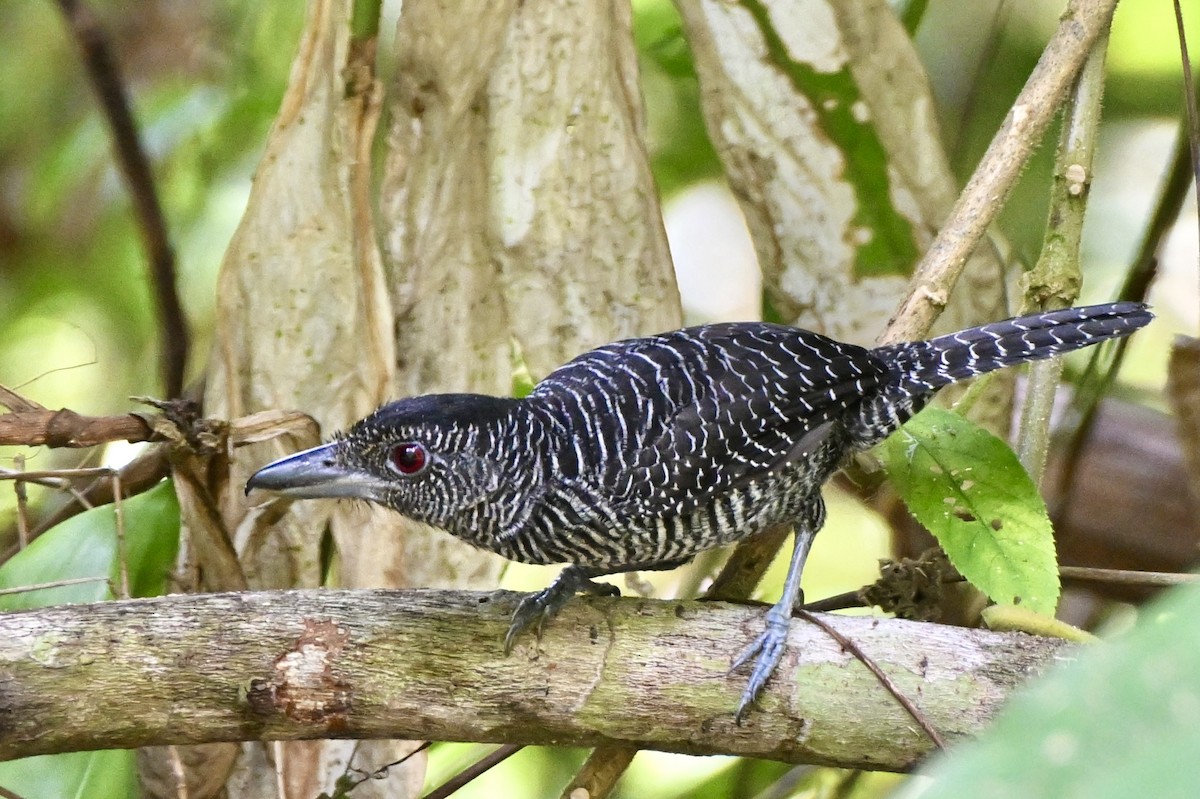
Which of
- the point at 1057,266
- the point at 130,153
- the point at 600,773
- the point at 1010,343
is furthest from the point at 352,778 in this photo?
the point at 1057,266

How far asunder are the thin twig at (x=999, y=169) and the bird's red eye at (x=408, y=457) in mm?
1128

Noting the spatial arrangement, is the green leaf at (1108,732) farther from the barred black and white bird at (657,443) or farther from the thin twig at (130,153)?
the thin twig at (130,153)

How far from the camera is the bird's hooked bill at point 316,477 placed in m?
2.07

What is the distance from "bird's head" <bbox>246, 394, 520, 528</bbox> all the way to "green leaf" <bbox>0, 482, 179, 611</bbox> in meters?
0.28

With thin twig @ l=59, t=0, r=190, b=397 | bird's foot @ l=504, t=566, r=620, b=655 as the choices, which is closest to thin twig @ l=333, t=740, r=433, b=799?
bird's foot @ l=504, t=566, r=620, b=655

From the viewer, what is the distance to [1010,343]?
2404 millimetres

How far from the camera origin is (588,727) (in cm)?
185

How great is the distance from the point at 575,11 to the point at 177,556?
1.47 m

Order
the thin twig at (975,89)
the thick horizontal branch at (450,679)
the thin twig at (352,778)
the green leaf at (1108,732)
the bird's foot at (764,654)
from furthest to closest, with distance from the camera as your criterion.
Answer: the thin twig at (975,89), the thin twig at (352,778), the bird's foot at (764,654), the thick horizontal branch at (450,679), the green leaf at (1108,732)

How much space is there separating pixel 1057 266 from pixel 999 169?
A: 0.84 ft

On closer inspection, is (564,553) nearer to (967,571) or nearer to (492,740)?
(492,740)

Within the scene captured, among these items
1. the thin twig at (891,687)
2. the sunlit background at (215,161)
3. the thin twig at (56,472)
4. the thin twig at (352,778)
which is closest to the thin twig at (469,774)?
the thin twig at (352,778)

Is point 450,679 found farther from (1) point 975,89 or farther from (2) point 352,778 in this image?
(1) point 975,89

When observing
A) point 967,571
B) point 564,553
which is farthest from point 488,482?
point 967,571
